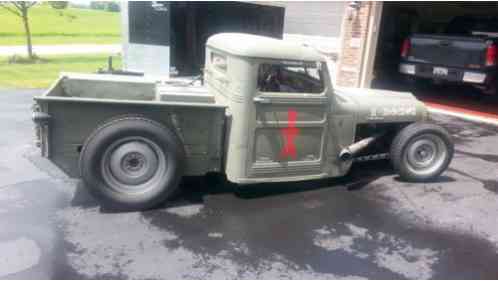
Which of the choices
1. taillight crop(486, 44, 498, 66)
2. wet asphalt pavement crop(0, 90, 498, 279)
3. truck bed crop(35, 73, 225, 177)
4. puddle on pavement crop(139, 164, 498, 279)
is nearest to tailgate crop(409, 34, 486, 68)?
taillight crop(486, 44, 498, 66)

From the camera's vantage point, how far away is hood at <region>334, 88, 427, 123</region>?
5.19m

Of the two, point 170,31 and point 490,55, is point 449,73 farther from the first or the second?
point 170,31

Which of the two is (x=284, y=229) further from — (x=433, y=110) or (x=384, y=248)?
(x=433, y=110)

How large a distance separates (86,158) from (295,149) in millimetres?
2222

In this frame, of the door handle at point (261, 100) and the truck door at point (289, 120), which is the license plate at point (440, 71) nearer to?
the truck door at point (289, 120)

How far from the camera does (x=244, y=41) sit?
174 inches

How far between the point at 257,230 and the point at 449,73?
27.5ft

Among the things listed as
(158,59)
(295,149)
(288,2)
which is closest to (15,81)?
(158,59)

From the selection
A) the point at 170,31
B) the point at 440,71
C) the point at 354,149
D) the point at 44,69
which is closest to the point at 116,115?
the point at 354,149

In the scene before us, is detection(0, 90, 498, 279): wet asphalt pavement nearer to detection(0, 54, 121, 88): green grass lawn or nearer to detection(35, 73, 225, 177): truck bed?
detection(35, 73, 225, 177): truck bed

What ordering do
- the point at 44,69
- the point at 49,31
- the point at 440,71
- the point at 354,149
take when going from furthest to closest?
the point at 49,31 < the point at 44,69 < the point at 440,71 < the point at 354,149

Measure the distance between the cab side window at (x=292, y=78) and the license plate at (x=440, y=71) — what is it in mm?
7227

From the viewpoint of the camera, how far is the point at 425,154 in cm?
563

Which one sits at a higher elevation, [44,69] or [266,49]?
[266,49]
